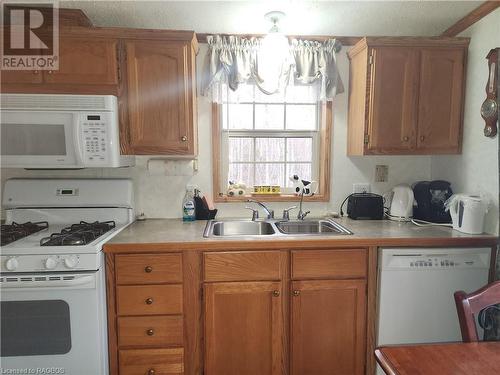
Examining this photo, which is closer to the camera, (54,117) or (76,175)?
(54,117)

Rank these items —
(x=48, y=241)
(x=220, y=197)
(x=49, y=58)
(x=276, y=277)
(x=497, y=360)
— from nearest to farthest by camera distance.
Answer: (x=497, y=360)
(x=48, y=241)
(x=276, y=277)
(x=49, y=58)
(x=220, y=197)

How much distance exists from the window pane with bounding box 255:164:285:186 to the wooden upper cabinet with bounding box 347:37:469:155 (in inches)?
25.1

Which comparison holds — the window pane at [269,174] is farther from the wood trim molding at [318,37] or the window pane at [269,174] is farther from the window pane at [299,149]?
the wood trim molding at [318,37]

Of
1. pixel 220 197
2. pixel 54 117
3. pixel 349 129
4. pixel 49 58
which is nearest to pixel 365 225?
pixel 349 129

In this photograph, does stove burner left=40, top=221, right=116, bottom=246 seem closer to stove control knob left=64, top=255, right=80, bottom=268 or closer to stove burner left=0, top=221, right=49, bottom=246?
stove control knob left=64, top=255, right=80, bottom=268

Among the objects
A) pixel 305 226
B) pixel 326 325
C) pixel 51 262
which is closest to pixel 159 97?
pixel 51 262

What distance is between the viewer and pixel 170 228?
196cm

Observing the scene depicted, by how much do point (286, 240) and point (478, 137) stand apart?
139 centimetres

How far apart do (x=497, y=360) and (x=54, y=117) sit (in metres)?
2.21

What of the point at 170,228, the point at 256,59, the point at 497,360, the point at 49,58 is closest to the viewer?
the point at 497,360

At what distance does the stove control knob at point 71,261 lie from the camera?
1.49 metres

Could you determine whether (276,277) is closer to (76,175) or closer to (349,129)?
(349,129)

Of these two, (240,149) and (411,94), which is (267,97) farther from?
(411,94)

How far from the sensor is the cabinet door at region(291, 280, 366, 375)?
171cm
